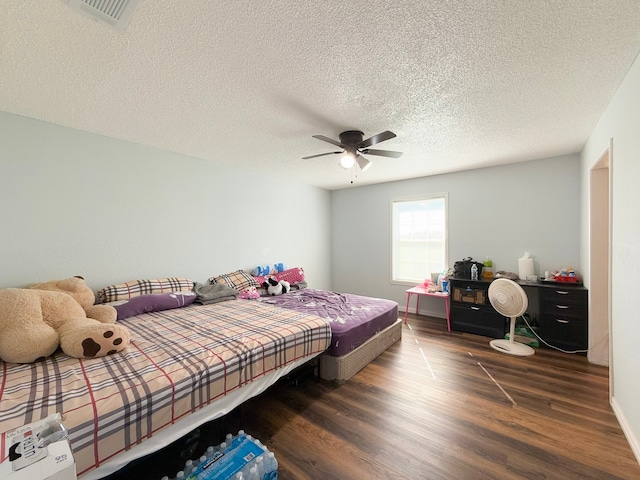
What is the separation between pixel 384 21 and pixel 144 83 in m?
1.66

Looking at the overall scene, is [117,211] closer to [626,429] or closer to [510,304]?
[510,304]

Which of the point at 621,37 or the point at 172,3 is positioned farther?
the point at 621,37

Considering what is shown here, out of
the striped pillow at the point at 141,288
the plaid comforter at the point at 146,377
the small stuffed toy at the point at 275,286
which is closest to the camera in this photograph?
the plaid comforter at the point at 146,377

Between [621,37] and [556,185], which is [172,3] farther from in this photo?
[556,185]

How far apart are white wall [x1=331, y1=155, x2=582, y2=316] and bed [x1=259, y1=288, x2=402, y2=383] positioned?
1.74 metres

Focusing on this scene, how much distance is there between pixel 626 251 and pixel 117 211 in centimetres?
448

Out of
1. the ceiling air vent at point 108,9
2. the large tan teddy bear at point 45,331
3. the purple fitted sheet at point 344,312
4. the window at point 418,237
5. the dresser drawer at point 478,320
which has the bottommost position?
the dresser drawer at point 478,320

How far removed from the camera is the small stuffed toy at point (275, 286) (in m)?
4.02

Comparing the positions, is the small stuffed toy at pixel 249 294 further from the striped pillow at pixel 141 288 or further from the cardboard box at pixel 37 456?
the cardboard box at pixel 37 456

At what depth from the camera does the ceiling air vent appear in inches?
48.7

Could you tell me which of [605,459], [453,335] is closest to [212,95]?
[605,459]

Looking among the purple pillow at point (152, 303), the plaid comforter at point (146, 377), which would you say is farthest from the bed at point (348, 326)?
the purple pillow at point (152, 303)

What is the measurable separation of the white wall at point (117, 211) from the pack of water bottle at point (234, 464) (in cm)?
230

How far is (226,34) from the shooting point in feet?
4.88
